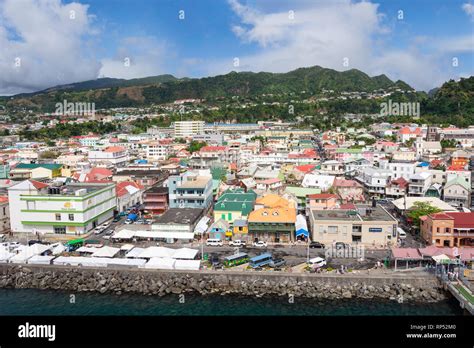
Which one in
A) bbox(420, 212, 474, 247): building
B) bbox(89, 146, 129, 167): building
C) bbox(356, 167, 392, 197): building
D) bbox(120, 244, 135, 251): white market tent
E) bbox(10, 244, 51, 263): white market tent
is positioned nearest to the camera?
bbox(10, 244, 51, 263): white market tent

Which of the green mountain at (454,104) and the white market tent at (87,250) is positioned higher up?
the green mountain at (454,104)

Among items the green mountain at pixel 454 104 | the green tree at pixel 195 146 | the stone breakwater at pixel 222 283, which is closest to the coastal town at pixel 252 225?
the stone breakwater at pixel 222 283

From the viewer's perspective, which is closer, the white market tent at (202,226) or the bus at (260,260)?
the bus at (260,260)

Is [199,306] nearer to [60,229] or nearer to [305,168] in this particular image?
[60,229]

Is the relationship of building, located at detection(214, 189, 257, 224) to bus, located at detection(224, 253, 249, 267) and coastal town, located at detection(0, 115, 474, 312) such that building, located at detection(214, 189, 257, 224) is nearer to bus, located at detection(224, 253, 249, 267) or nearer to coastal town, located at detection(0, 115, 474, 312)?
coastal town, located at detection(0, 115, 474, 312)

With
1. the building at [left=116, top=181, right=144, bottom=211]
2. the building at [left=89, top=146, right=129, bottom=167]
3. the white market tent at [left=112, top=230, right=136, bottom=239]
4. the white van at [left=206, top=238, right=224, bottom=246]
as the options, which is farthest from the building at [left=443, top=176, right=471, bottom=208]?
the building at [left=89, top=146, right=129, bottom=167]

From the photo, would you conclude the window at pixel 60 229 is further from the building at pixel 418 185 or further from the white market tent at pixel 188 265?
the building at pixel 418 185
